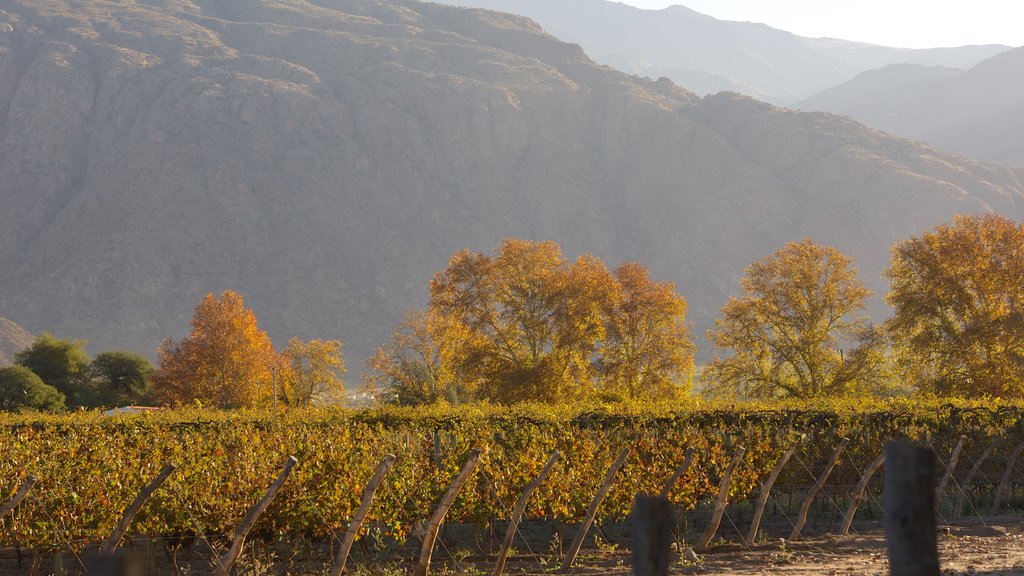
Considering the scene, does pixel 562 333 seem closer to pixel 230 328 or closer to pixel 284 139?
pixel 230 328

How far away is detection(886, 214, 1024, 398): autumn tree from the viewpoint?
38594mm

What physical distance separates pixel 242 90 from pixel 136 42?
1149 inches

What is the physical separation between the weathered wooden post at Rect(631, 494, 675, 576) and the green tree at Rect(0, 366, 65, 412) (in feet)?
177

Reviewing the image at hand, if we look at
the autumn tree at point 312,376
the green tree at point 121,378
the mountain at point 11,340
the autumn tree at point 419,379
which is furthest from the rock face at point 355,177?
the green tree at point 121,378

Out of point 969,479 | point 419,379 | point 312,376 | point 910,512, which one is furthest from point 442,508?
point 312,376

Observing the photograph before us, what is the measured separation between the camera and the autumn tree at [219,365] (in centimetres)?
5951

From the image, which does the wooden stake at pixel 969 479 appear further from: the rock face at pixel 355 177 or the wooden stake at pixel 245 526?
the rock face at pixel 355 177

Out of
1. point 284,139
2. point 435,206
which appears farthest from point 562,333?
point 284,139

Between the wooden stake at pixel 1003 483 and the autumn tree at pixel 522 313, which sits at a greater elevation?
the autumn tree at pixel 522 313

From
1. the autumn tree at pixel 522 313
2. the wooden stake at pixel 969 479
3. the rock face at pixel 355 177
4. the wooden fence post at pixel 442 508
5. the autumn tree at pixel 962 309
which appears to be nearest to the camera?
the wooden fence post at pixel 442 508

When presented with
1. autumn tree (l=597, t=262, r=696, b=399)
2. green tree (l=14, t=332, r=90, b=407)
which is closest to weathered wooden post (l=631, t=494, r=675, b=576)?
autumn tree (l=597, t=262, r=696, b=399)

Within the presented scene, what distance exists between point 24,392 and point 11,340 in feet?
210

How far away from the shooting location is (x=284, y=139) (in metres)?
153

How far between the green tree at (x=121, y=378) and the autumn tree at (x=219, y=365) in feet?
6.51
